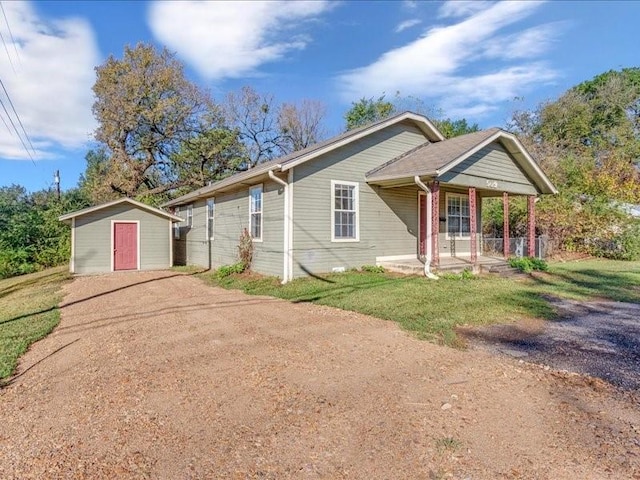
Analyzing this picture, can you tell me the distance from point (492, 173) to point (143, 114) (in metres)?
22.5


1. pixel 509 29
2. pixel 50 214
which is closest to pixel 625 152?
pixel 509 29

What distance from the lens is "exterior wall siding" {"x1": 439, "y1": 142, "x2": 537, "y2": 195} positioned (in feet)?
37.3

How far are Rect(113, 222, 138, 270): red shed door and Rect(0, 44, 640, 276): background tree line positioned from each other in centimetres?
702

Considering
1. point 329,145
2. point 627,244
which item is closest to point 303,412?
point 329,145

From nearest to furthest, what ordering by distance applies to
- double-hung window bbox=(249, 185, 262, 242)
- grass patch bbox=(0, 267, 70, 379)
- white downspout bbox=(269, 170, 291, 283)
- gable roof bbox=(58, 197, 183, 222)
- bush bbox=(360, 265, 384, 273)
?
grass patch bbox=(0, 267, 70, 379), white downspout bbox=(269, 170, 291, 283), bush bbox=(360, 265, 384, 273), double-hung window bbox=(249, 185, 262, 242), gable roof bbox=(58, 197, 183, 222)

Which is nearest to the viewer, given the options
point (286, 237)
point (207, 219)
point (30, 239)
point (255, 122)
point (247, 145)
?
point (286, 237)

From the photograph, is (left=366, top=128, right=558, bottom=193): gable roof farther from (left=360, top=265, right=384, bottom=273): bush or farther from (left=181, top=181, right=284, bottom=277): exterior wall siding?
(left=181, top=181, right=284, bottom=277): exterior wall siding

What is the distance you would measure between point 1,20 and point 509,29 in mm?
15196

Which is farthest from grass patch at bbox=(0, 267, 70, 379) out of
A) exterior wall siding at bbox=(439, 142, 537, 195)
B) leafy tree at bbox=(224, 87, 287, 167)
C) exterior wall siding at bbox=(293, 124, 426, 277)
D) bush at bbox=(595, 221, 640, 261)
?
leafy tree at bbox=(224, 87, 287, 167)

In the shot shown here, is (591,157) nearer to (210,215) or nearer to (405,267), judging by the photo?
(405,267)

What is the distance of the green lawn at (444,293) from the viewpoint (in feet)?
22.2

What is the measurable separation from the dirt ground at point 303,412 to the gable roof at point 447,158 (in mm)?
6082

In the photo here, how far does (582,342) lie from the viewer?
546 cm

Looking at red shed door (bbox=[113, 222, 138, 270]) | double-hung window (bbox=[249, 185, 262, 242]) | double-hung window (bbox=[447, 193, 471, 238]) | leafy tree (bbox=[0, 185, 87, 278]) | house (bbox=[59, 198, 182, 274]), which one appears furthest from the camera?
leafy tree (bbox=[0, 185, 87, 278])
